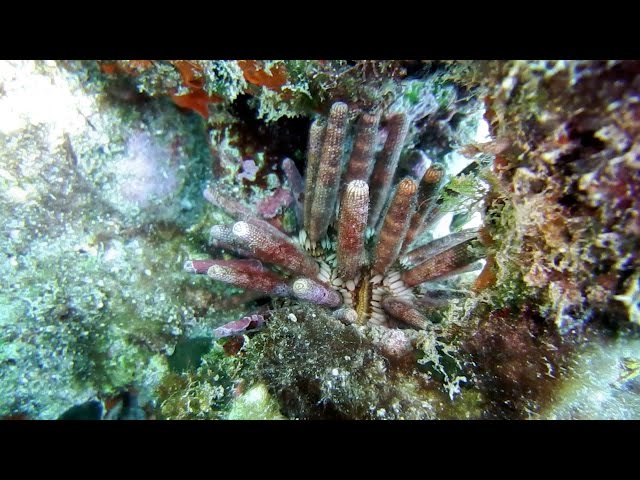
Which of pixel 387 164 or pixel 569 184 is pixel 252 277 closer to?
pixel 387 164

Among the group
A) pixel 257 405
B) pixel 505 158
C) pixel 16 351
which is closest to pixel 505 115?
pixel 505 158

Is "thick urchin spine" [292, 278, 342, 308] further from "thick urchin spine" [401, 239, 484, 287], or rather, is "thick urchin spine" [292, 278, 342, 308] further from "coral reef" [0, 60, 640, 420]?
"thick urchin spine" [401, 239, 484, 287]

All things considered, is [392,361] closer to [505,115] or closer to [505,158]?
[505,158]

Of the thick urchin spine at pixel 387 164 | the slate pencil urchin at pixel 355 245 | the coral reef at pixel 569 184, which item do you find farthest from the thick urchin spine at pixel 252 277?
the coral reef at pixel 569 184

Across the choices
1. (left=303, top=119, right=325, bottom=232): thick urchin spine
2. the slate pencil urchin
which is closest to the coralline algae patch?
the slate pencil urchin

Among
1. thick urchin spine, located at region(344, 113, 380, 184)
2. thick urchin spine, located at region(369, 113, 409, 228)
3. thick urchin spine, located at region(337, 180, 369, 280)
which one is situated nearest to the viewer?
thick urchin spine, located at region(337, 180, 369, 280)

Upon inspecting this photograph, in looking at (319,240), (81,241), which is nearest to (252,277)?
(319,240)

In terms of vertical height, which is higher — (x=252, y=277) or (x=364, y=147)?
(x=364, y=147)

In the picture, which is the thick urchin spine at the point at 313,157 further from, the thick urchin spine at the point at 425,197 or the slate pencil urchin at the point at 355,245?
the thick urchin spine at the point at 425,197
